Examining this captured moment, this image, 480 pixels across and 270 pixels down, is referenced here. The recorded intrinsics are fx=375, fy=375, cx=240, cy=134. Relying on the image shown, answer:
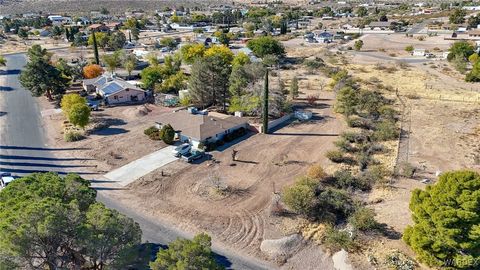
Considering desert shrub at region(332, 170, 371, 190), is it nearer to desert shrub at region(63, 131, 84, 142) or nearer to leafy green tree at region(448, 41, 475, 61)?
desert shrub at region(63, 131, 84, 142)

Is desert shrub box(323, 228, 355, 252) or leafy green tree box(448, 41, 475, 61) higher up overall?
leafy green tree box(448, 41, 475, 61)

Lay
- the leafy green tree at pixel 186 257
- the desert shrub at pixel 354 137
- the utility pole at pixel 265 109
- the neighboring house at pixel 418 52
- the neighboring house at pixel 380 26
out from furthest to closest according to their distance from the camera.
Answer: the neighboring house at pixel 380 26 → the neighboring house at pixel 418 52 → the utility pole at pixel 265 109 → the desert shrub at pixel 354 137 → the leafy green tree at pixel 186 257

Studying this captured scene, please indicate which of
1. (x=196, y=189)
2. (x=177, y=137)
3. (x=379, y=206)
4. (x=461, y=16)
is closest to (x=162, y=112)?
(x=177, y=137)

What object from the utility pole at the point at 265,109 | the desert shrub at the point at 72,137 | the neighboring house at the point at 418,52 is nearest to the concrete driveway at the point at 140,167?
the desert shrub at the point at 72,137

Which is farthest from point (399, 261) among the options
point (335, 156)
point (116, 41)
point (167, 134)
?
point (116, 41)

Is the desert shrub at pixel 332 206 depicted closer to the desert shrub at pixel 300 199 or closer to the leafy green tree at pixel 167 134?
the desert shrub at pixel 300 199

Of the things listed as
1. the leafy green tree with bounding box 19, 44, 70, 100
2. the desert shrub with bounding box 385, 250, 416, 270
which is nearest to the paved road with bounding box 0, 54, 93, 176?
the leafy green tree with bounding box 19, 44, 70, 100
